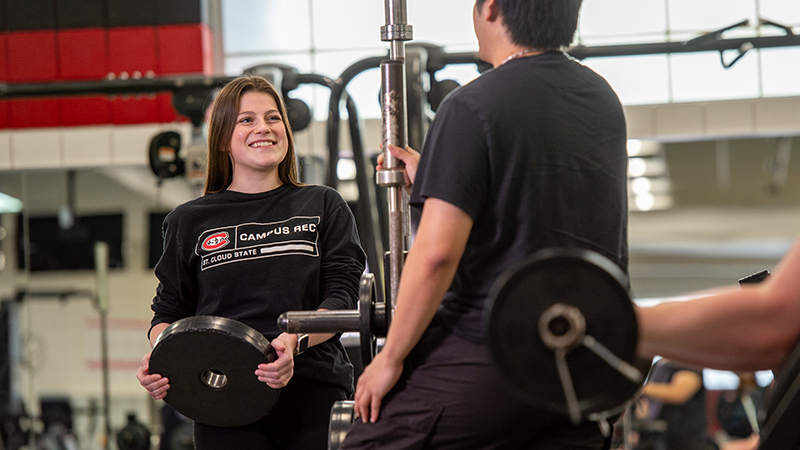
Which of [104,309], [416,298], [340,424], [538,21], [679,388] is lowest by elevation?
[679,388]

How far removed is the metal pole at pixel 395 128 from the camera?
1.43 meters

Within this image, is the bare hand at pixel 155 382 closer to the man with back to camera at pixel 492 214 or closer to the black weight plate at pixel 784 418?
the man with back to camera at pixel 492 214

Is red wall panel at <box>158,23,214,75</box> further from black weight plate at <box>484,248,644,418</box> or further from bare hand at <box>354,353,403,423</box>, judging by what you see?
black weight plate at <box>484,248,644,418</box>

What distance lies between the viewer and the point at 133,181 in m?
5.51

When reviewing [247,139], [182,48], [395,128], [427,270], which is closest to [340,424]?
[427,270]

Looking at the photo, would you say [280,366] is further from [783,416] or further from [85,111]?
[85,111]

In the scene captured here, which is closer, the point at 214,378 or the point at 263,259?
the point at 214,378

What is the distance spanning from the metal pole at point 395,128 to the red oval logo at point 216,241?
50cm

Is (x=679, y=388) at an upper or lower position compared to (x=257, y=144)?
lower

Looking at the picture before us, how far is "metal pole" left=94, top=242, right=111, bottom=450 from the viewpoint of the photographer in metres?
5.20

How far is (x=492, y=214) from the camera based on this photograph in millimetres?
1198

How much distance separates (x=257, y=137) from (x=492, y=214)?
823 millimetres

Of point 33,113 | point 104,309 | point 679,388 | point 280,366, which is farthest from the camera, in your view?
point 33,113

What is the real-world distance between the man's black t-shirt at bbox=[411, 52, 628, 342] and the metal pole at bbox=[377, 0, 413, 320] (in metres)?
0.21
